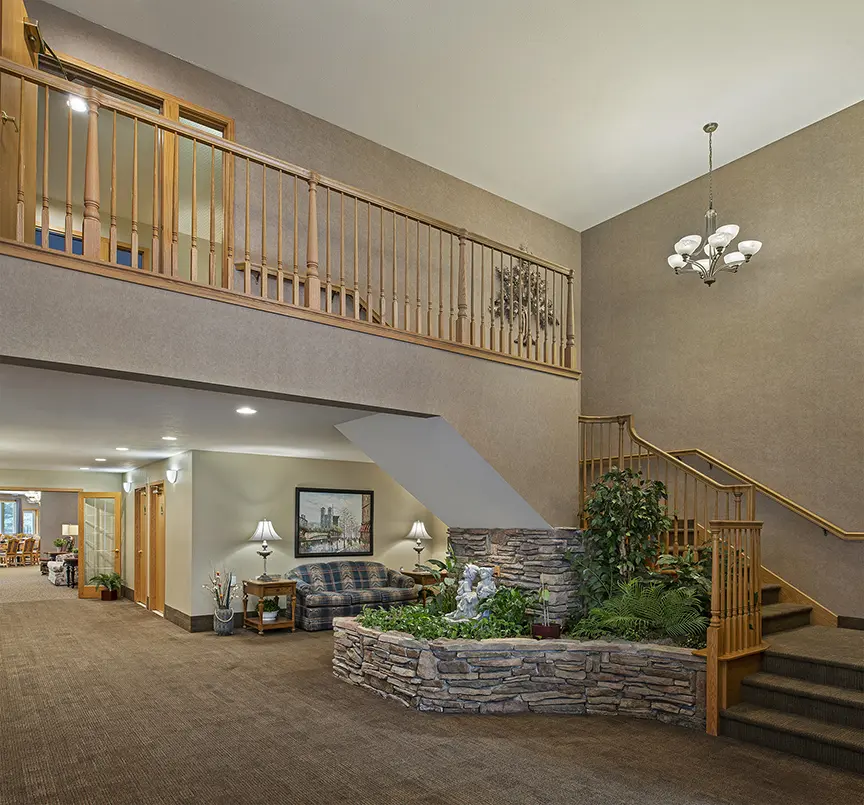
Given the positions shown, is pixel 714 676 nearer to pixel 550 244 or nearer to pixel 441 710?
pixel 441 710

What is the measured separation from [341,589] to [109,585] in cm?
558

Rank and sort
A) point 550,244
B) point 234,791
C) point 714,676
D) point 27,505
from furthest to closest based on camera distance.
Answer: point 27,505 → point 550,244 → point 714,676 → point 234,791

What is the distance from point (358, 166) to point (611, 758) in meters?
5.99

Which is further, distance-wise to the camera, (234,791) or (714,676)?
(714,676)

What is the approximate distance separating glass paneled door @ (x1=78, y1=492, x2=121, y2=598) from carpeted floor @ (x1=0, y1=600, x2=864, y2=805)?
24.1 feet

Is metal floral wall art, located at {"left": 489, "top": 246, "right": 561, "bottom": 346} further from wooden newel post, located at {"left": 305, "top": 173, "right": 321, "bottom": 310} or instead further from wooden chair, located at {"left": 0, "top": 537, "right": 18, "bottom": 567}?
wooden chair, located at {"left": 0, "top": 537, "right": 18, "bottom": 567}

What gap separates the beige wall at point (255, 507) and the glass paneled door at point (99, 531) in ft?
17.5

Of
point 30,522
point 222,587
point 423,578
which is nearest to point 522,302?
point 423,578

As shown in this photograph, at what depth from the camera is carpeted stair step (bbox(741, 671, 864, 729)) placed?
452cm

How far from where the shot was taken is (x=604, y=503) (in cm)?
595

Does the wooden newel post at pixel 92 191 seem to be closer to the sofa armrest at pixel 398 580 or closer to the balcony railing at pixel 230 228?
the balcony railing at pixel 230 228

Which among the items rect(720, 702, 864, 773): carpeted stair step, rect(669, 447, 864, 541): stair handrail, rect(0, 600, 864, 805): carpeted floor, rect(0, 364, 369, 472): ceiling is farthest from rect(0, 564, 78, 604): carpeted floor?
rect(720, 702, 864, 773): carpeted stair step

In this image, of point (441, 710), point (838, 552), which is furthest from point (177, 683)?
point (838, 552)

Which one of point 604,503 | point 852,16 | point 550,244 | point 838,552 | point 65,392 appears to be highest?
point 852,16
